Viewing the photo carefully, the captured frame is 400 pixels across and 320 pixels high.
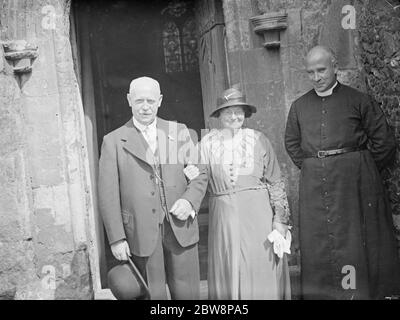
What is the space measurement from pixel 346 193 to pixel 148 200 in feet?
4.59

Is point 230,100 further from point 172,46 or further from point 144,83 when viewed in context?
point 172,46

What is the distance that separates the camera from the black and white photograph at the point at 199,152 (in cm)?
466

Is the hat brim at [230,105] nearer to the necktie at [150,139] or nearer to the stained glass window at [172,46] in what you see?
the necktie at [150,139]

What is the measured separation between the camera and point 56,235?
5078mm

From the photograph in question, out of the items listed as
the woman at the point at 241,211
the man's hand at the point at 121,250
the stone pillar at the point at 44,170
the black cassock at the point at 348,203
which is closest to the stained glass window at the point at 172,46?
the woman at the point at 241,211

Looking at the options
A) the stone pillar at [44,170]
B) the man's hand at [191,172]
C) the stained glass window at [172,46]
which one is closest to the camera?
the man's hand at [191,172]

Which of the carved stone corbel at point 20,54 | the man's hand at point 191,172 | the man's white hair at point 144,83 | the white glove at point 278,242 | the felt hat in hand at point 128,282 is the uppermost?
the carved stone corbel at point 20,54

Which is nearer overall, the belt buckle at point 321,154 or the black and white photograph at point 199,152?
the black and white photograph at point 199,152

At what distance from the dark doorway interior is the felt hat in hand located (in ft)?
0.87

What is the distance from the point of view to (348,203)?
479 cm

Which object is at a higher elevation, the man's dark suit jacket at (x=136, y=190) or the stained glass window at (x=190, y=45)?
the stained glass window at (x=190, y=45)

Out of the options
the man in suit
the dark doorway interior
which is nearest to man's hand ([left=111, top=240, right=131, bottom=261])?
the man in suit

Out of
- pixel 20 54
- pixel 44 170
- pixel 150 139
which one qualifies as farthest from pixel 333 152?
pixel 20 54

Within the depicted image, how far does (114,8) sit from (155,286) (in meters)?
2.07
